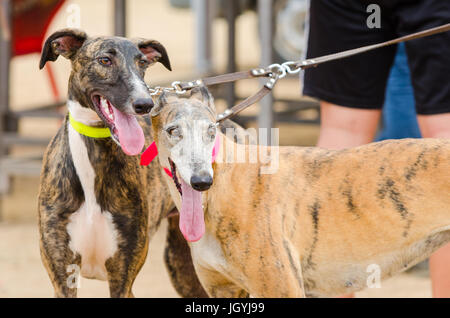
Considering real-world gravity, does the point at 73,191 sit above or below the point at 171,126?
below

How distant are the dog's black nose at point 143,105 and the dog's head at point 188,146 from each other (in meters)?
0.05

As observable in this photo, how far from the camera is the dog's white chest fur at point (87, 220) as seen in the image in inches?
105

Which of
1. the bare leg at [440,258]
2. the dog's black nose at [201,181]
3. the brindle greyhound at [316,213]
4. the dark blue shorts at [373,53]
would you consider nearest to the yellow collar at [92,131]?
the brindle greyhound at [316,213]

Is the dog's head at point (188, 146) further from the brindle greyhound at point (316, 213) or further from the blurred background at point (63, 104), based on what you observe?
the blurred background at point (63, 104)

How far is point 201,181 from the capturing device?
2.14 metres

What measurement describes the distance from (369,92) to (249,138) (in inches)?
19.8

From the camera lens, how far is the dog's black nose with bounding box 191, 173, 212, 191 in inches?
84.4

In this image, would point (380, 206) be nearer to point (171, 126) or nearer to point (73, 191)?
point (171, 126)

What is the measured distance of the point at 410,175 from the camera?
2428 millimetres

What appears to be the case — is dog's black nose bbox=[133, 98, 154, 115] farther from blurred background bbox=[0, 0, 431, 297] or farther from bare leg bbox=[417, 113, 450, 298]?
bare leg bbox=[417, 113, 450, 298]

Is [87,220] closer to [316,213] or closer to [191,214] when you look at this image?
[191,214]

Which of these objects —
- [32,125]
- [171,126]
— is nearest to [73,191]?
[171,126]

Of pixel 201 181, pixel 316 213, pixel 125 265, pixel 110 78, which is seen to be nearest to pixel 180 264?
pixel 125 265

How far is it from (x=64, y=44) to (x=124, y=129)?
40 centimetres
